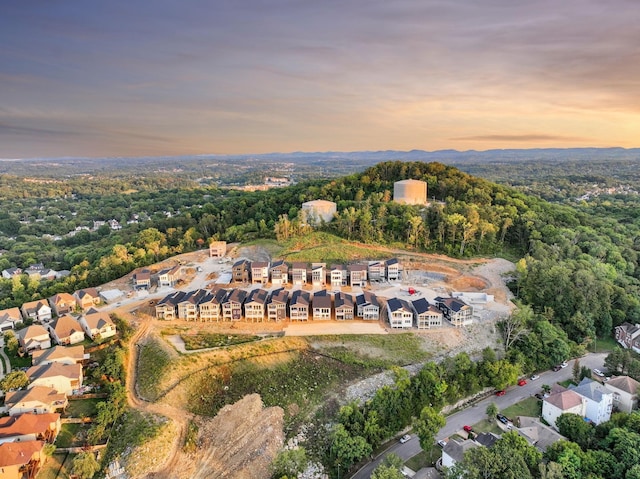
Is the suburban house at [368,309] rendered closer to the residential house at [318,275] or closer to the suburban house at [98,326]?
the residential house at [318,275]

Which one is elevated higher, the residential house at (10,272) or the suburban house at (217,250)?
the suburban house at (217,250)

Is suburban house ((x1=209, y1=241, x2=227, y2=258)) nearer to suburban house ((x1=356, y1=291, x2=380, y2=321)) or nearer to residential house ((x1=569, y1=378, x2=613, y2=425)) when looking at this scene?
suburban house ((x1=356, y1=291, x2=380, y2=321))

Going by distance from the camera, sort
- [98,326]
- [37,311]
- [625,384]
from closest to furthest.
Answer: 1. [625,384]
2. [98,326]
3. [37,311]

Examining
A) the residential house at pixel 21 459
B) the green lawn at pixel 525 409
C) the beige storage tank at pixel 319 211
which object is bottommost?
the green lawn at pixel 525 409

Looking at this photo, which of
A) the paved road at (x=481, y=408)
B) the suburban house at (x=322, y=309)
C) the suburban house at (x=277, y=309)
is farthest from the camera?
the suburban house at (x=322, y=309)

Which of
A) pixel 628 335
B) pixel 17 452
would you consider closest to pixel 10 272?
pixel 17 452

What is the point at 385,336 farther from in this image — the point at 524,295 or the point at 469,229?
the point at 469,229

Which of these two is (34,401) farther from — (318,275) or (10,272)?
(10,272)

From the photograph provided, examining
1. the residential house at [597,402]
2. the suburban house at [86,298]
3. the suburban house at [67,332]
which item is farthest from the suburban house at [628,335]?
the suburban house at [86,298]
